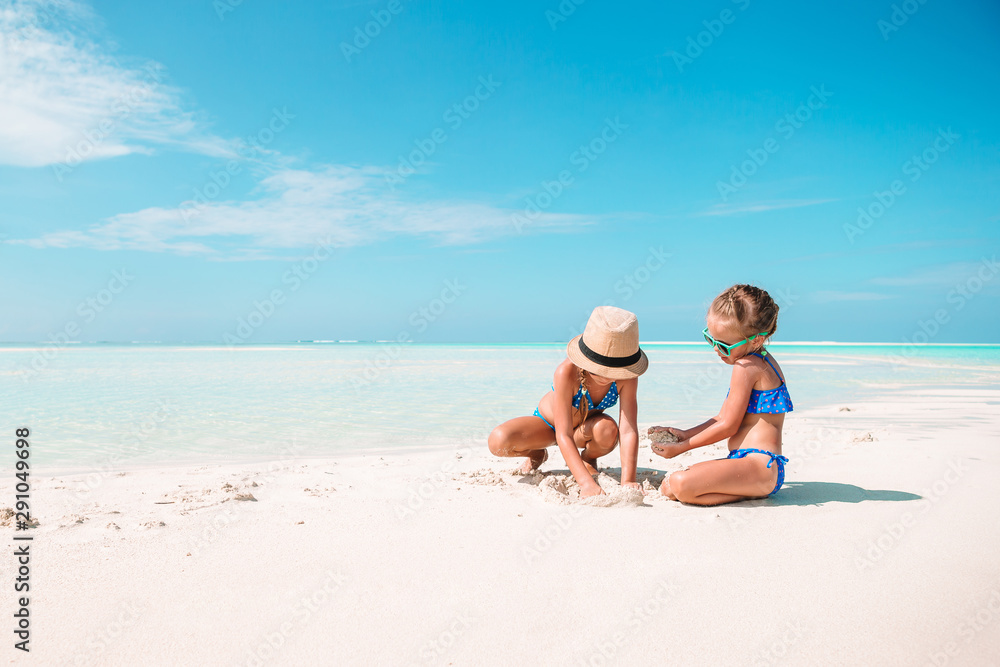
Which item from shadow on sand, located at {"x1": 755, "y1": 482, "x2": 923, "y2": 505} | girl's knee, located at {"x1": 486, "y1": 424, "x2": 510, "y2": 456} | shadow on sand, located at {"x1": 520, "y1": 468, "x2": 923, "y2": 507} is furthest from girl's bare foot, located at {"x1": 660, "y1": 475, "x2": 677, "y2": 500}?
girl's knee, located at {"x1": 486, "y1": 424, "x2": 510, "y2": 456}

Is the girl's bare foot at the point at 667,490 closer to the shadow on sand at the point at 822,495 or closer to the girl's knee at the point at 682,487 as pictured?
the girl's knee at the point at 682,487

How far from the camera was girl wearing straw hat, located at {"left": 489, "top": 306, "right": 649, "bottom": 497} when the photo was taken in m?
3.43

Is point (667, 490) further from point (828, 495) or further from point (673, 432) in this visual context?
point (828, 495)

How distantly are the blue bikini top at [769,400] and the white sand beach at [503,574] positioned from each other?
1.72 feet

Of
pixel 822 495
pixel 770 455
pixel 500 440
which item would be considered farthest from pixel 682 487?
pixel 500 440

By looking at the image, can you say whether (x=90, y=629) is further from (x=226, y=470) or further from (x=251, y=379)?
(x=251, y=379)

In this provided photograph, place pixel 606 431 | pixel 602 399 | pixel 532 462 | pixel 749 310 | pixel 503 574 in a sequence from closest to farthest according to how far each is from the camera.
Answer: pixel 503 574, pixel 749 310, pixel 606 431, pixel 602 399, pixel 532 462

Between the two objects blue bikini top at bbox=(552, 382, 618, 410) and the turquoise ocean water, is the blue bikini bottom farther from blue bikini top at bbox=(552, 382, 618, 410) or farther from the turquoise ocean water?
the turquoise ocean water

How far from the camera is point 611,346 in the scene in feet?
11.2

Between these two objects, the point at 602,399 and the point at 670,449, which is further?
the point at 602,399

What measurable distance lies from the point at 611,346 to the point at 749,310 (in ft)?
2.49

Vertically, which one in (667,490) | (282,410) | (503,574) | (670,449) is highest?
(282,410)

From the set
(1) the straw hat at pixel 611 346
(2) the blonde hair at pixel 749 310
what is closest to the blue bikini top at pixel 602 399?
(1) the straw hat at pixel 611 346

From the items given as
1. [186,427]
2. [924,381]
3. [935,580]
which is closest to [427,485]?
[935,580]
